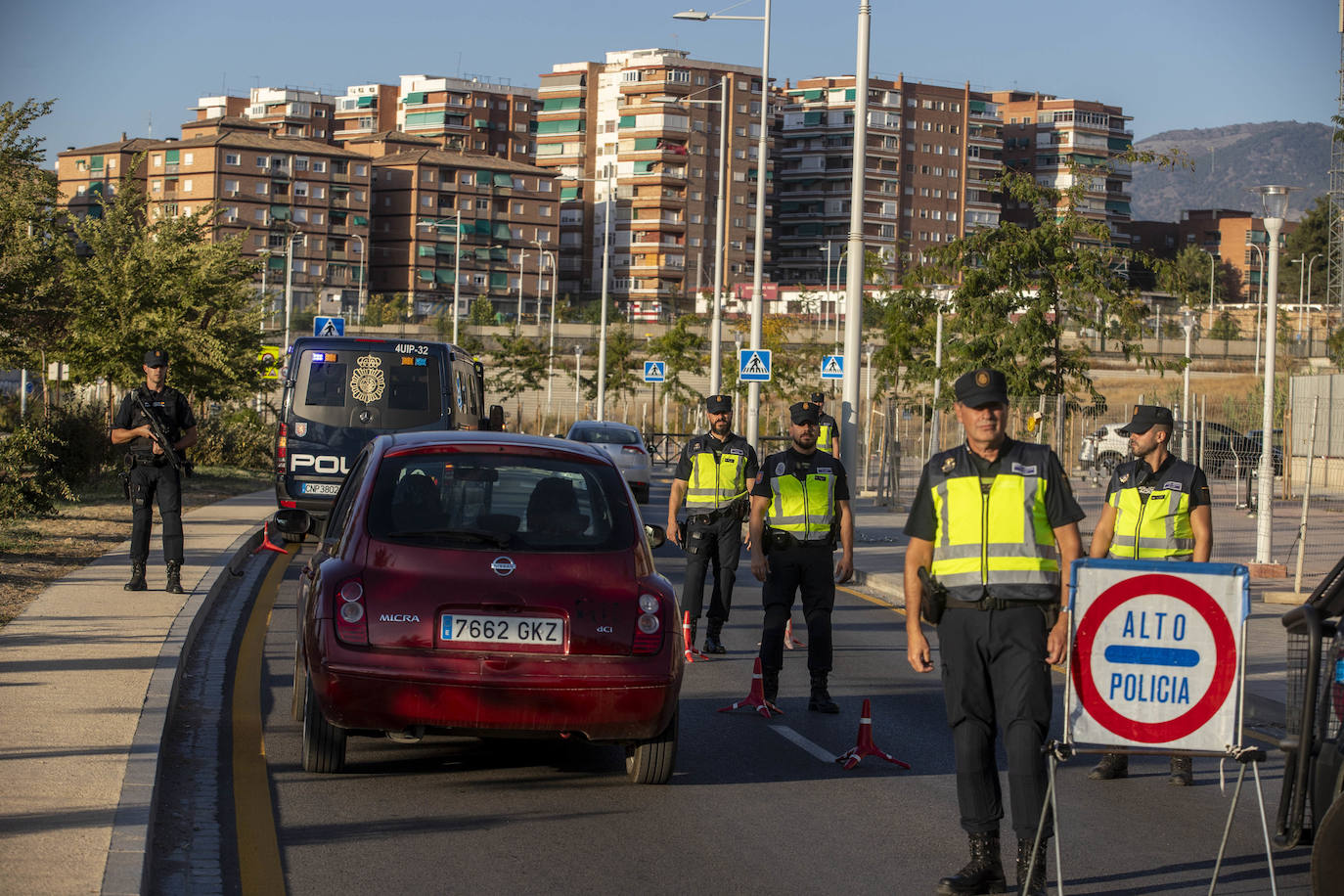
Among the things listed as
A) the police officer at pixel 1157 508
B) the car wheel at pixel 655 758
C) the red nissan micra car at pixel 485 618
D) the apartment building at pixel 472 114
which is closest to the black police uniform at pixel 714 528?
the police officer at pixel 1157 508

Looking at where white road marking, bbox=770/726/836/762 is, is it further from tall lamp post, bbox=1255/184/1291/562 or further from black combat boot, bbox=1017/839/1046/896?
tall lamp post, bbox=1255/184/1291/562

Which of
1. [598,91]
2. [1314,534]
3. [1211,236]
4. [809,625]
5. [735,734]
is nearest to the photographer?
[735,734]

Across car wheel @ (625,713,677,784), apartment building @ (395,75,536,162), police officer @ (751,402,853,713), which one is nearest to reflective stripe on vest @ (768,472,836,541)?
police officer @ (751,402,853,713)

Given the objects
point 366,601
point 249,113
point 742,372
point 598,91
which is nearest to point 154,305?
point 742,372

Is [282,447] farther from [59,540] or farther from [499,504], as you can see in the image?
[499,504]

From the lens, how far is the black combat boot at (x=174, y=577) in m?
13.6

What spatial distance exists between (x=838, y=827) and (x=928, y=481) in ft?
5.60

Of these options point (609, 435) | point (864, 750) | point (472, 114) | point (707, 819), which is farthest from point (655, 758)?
point (472, 114)

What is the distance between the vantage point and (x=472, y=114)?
146 meters

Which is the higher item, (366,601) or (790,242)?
(790,242)

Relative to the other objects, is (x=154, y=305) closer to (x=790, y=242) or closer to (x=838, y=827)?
(x=838, y=827)

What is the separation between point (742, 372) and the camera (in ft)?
95.6

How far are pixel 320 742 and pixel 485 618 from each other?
117cm

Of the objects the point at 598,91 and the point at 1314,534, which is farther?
the point at 598,91
